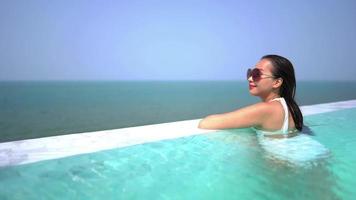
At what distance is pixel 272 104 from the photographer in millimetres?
2893

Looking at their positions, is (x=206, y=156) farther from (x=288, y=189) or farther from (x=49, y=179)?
(x=49, y=179)

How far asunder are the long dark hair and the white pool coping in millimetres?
897

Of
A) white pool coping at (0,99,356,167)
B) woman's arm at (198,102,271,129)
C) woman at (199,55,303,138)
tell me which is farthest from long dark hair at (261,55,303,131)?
white pool coping at (0,99,356,167)

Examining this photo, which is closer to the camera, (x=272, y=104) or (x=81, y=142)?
(x=81, y=142)

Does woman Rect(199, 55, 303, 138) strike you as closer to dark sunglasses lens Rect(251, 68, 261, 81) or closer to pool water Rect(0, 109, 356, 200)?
dark sunglasses lens Rect(251, 68, 261, 81)

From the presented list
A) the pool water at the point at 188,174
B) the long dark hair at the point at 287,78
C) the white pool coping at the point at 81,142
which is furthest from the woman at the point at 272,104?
the white pool coping at the point at 81,142

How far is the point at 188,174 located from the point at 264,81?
1.33 meters

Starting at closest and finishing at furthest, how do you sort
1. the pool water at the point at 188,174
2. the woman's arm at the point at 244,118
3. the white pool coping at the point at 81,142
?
the pool water at the point at 188,174
the white pool coping at the point at 81,142
the woman's arm at the point at 244,118

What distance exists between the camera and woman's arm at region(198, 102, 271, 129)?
9.47ft

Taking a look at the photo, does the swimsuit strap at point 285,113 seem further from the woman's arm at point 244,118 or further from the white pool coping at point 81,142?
the white pool coping at point 81,142

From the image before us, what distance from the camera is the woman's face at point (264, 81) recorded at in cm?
297

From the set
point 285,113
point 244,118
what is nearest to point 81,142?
point 244,118

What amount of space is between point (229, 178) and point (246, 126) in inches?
41.1

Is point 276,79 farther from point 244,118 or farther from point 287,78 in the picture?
point 244,118
